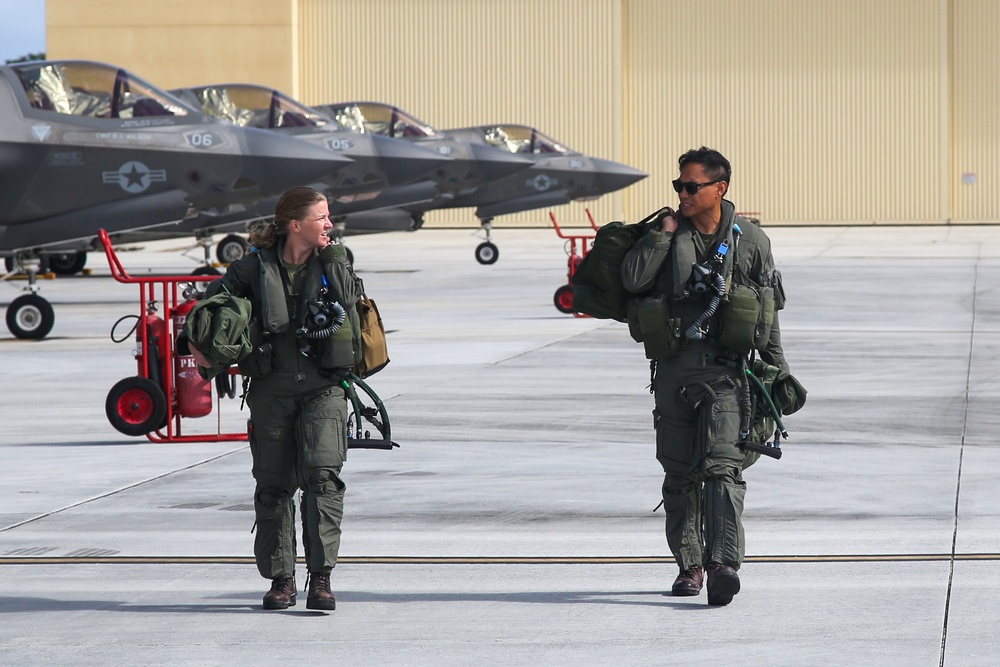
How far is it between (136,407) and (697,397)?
5.53 meters

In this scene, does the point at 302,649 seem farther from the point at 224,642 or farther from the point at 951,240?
the point at 951,240

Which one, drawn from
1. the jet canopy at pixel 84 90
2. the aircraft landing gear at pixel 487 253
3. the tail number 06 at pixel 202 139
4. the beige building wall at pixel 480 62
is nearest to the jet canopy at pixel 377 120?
the aircraft landing gear at pixel 487 253

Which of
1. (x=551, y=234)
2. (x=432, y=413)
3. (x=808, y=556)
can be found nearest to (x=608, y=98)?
(x=551, y=234)

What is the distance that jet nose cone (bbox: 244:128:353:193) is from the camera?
1906 cm

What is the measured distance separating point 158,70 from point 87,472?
43.5m

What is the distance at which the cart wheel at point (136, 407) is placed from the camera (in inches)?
412

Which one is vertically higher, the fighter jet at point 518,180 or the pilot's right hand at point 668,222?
the pilot's right hand at point 668,222

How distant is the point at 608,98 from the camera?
5181 centimetres

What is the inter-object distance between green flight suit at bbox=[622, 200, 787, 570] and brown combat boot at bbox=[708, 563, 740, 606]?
4 centimetres

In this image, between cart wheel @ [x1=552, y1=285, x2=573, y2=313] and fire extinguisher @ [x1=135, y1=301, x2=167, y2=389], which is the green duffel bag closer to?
fire extinguisher @ [x1=135, y1=301, x2=167, y2=389]

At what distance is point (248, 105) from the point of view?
24781 millimetres

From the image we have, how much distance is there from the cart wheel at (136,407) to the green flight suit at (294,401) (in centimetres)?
459

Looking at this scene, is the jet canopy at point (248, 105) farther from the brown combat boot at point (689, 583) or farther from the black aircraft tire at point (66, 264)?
the brown combat boot at point (689, 583)

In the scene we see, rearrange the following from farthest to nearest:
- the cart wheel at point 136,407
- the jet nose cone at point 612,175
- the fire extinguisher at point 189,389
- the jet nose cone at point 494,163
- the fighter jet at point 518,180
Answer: the jet nose cone at point 612,175
the fighter jet at point 518,180
the jet nose cone at point 494,163
the cart wheel at point 136,407
the fire extinguisher at point 189,389
